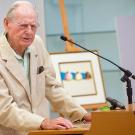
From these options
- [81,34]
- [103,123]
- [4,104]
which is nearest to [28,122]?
[4,104]

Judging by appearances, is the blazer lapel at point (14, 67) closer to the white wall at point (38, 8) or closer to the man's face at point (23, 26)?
the man's face at point (23, 26)

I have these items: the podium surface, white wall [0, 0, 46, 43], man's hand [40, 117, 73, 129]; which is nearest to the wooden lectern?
the podium surface

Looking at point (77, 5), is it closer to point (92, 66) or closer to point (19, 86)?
point (92, 66)

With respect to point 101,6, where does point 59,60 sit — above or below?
below

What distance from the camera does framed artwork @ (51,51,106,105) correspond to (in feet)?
12.3

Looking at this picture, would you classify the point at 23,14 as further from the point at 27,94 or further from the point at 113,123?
the point at 113,123

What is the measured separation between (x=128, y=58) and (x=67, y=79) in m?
0.60

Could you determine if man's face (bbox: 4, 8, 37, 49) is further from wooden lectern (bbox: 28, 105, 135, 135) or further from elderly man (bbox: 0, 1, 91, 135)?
wooden lectern (bbox: 28, 105, 135, 135)

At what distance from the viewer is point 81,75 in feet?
12.6

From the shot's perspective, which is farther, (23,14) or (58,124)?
(23,14)

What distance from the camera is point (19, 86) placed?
2.21 meters

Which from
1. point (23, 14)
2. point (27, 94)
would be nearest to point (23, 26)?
point (23, 14)

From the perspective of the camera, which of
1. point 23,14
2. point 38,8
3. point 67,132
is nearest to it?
point 67,132

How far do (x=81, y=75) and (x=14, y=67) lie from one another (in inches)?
66.0
